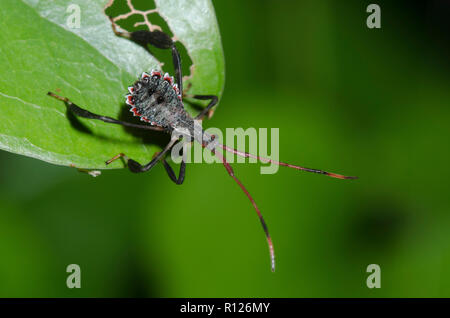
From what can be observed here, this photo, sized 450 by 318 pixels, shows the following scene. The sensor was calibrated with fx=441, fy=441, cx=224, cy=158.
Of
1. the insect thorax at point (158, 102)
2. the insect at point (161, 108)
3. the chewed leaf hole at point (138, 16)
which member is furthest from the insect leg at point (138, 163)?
the chewed leaf hole at point (138, 16)

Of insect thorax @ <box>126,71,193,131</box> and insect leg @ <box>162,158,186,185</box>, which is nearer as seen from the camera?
insect thorax @ <box>126,71,193,131</box>

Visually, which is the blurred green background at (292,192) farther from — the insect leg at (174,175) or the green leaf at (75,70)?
the green leaf at (75,70)

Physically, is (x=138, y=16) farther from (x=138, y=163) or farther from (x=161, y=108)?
(x=138, y=163)

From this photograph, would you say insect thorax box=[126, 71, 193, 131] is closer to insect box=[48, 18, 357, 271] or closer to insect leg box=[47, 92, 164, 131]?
insect box=[48, 18, 357, 271]

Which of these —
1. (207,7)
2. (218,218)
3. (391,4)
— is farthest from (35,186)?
(391,4)

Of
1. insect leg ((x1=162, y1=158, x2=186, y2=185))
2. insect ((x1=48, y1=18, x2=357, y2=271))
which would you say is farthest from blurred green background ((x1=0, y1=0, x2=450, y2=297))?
insect ((x1=48, y1=18, x2=357, y2=271))

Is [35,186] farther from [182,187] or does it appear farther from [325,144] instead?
[325,144]
